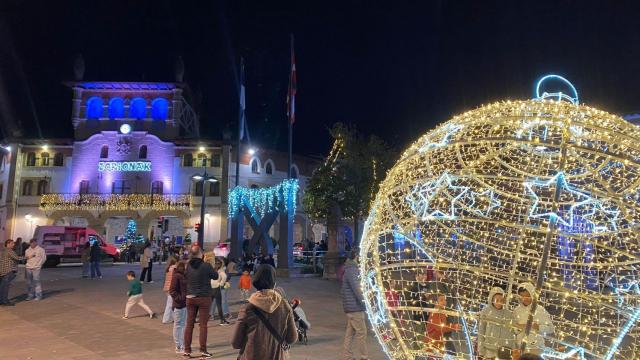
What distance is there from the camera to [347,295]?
24.2 ft

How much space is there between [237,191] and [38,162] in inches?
1039

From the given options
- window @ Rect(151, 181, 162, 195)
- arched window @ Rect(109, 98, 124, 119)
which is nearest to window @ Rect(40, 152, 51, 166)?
arched window @ Rect(109, 98, 124, 119)

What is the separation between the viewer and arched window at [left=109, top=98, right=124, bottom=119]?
43.0m

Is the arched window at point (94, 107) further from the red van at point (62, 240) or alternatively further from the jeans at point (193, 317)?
the jeans at point (193, 317)

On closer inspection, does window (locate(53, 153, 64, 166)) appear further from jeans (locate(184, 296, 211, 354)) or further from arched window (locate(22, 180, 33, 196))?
jeans (locate(184, 296, 211, 354))

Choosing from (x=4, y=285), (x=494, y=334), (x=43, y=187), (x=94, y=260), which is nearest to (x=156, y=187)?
(x=43, y=187)

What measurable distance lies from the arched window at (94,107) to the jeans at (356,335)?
41.1m

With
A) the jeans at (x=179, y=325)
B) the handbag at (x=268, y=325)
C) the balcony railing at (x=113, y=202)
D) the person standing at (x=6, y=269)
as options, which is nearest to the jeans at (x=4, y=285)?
the person standing at (x=6, y=269)

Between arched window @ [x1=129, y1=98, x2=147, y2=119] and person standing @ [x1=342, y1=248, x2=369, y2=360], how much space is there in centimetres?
3941

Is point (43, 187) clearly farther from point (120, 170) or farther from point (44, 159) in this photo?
point (120, 170)

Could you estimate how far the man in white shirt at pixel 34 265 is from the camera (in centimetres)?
1370

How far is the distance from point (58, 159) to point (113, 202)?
21.3 ft

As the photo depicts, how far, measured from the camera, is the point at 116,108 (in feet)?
142

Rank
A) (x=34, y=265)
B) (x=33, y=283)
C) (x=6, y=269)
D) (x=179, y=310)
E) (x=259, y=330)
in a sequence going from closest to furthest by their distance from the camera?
1. (x=259, y=330)
2. (x=179, y=310)
3. (x=6, y=269)
4. (x=34, y=265)
5. (x=33, y=283)
